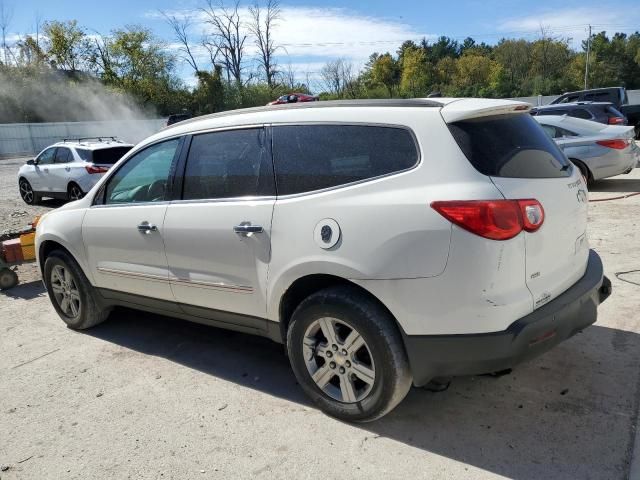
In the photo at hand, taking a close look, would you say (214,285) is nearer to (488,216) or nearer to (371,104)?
(371,104)

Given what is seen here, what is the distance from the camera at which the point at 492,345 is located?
264cm

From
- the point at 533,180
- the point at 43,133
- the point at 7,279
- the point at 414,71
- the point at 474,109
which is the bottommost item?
the point at 7,279

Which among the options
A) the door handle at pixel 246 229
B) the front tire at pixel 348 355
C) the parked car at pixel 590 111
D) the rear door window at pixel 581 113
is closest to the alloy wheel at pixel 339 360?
the front tire at pixel 348 355

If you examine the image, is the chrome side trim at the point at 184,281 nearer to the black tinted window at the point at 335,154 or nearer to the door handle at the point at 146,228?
the door handle at the point at 146,228

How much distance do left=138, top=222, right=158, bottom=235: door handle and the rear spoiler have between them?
216 cm

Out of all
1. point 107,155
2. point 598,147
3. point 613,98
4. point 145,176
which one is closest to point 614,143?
point 598,147

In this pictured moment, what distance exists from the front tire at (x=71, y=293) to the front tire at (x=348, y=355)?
2325 millimetres

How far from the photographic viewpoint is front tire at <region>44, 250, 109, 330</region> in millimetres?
4711

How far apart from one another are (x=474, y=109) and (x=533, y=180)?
0.48 metres

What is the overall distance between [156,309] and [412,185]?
2388 mm

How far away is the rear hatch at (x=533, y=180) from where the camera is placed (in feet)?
9.01

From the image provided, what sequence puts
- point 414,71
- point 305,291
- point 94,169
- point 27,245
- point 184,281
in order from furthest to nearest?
point 414,71 < point 94,169 < point 27,245 < point 184,281 < point 305,291

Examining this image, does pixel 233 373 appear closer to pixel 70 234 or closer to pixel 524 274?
pixel 70 234

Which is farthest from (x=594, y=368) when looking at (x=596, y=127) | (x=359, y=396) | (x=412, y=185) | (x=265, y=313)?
(x=596, y=127)
